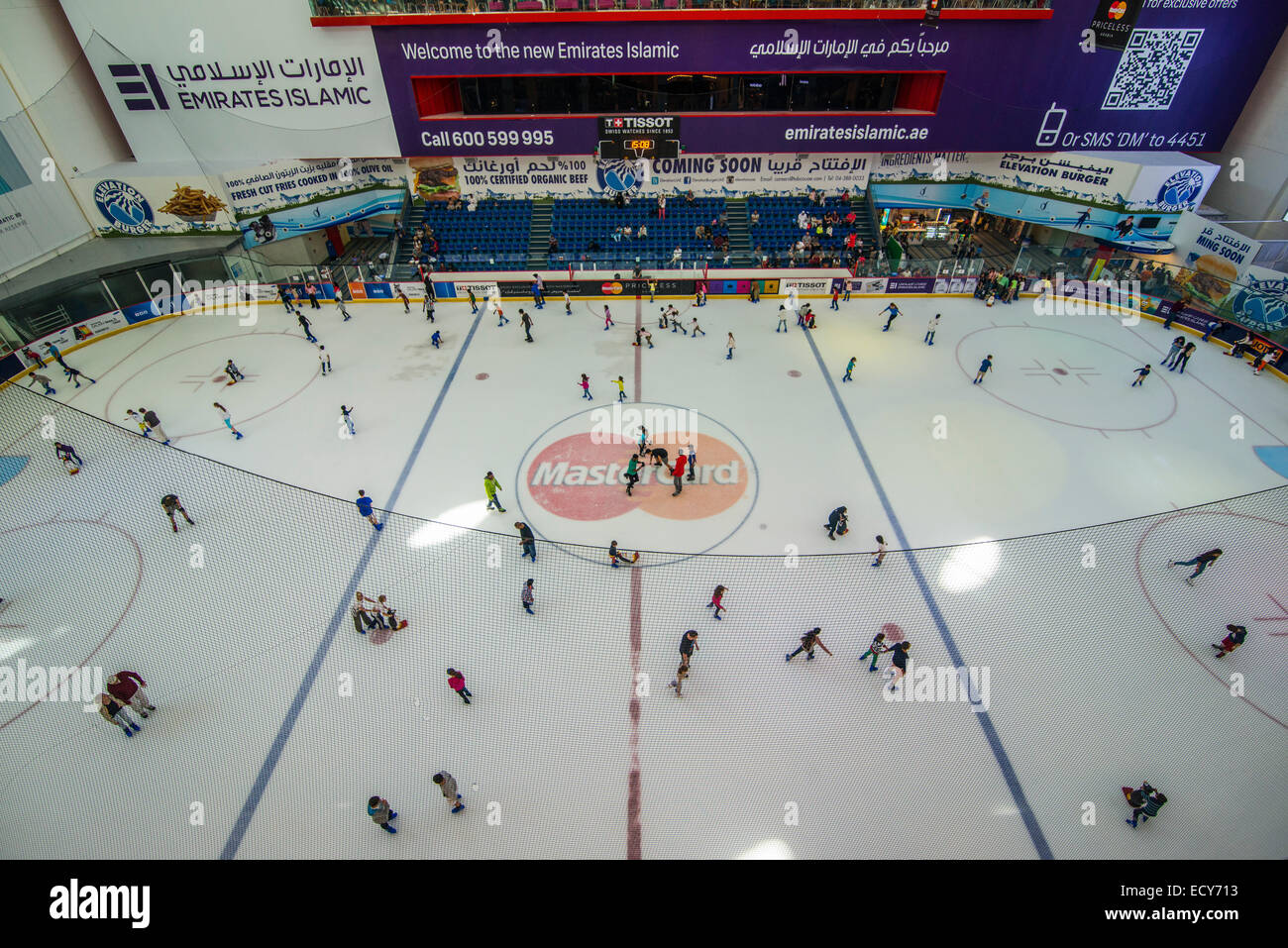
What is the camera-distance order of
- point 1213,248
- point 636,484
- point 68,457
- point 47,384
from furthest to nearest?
point 1213,248 → point 47,384 → point 68,457 → point 636,484

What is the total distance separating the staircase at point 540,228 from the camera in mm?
26578

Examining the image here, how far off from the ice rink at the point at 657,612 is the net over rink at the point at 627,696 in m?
0.06

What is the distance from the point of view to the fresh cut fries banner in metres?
22.3

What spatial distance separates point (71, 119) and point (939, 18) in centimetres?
3315

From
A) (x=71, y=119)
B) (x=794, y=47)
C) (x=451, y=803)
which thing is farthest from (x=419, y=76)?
(x=451, y=803)

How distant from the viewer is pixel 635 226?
89.4 ft

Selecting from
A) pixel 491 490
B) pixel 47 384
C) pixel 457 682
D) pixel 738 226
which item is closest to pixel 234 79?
pixel 47 384

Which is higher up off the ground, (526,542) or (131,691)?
(526,542)

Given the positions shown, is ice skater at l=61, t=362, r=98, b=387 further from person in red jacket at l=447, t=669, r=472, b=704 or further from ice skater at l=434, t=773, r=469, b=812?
ice skater at l=434, t=773, r=469, b=812

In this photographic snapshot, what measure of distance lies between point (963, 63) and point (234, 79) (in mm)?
28681

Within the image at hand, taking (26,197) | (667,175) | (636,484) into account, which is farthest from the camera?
(667,175)

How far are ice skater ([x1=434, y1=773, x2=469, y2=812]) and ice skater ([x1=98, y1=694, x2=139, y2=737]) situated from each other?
217 inches

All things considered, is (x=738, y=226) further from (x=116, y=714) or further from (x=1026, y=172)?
(x=116, y=714)

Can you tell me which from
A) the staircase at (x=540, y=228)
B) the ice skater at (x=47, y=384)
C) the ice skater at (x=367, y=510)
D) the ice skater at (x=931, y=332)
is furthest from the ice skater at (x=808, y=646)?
the ice skater at (x=47, y=384)
